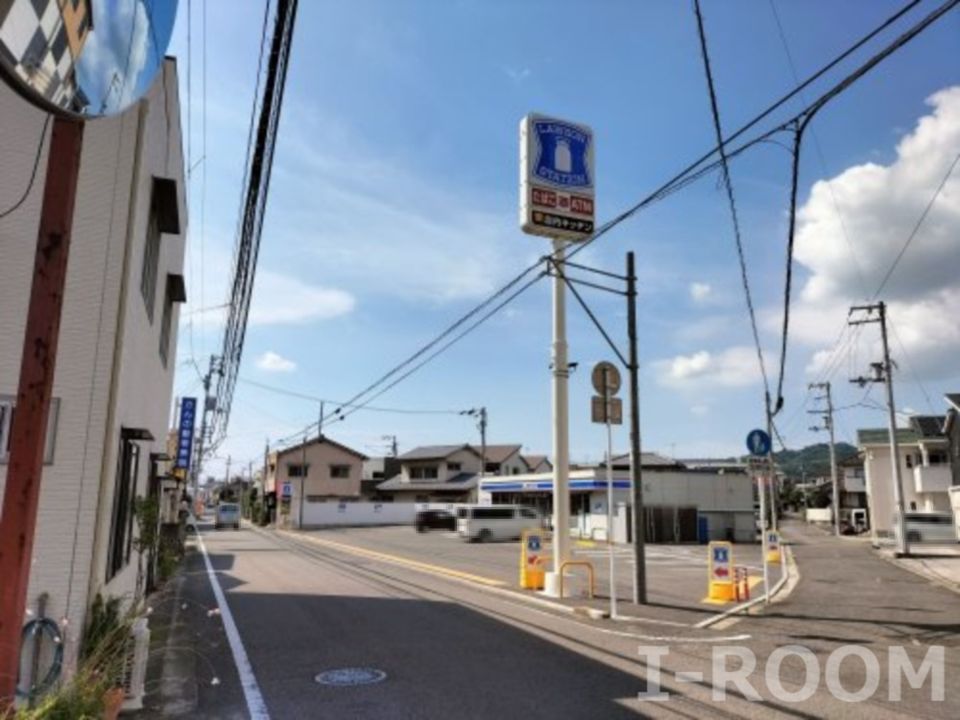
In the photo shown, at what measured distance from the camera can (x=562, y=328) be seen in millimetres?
15195

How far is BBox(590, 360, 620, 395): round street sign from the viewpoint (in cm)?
1353

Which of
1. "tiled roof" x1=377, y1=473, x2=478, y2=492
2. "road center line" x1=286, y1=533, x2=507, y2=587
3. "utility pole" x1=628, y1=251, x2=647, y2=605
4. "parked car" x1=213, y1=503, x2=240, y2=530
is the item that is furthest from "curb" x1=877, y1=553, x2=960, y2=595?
"parked car" x1=213, y1=503, x2=240, y2=530

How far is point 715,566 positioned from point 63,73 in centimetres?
1374

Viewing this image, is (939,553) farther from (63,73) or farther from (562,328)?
(63,73)

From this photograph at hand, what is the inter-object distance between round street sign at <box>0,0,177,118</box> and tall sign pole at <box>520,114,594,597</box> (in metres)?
10.6

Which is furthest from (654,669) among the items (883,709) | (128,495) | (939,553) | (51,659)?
(939,553)

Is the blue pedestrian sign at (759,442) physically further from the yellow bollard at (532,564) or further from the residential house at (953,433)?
the residential house at (953,433)

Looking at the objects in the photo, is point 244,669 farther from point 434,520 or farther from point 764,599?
point 434,520

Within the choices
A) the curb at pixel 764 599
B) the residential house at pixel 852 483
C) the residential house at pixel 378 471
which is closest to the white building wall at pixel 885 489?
the residential house at pixel 852 483

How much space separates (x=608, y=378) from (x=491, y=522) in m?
26.0

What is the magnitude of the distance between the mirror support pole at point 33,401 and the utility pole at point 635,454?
10.7 meters

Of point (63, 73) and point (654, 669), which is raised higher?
point (63, 73)

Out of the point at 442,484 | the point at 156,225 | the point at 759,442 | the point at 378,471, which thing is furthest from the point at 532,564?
the point at 378,471

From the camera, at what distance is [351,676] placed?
25.7ft
